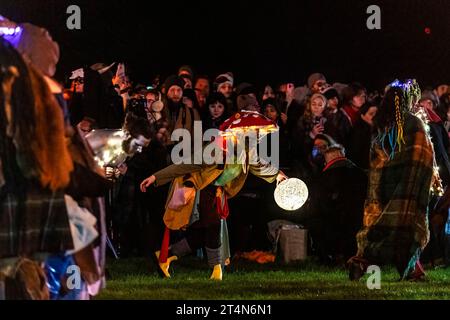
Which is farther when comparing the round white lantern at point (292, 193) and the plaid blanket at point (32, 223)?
the round white lantern at point (292, 193)

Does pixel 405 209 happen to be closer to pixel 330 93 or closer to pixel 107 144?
pixel 330 93

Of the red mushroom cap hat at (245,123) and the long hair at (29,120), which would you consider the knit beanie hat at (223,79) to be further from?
the long hair at (29,120)

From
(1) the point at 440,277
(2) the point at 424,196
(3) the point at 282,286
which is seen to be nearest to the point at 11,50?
(3) the point at 282,286

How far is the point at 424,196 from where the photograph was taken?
10.6m

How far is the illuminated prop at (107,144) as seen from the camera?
8.41m

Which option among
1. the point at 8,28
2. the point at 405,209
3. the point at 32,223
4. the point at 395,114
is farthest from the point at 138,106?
the point at 32,223

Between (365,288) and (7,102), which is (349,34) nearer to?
(365,288)

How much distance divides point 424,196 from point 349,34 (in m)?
5.18

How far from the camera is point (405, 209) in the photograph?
418 inches

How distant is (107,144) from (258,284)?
116 inches

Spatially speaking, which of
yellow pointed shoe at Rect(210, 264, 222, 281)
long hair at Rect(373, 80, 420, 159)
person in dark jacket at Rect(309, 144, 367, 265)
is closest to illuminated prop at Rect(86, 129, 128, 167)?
yellow pointed shoe at Rect(210, 264, 222, 281)

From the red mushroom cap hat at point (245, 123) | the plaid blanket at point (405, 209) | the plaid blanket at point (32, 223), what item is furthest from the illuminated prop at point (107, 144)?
the plaid blanket at point (405, 209)

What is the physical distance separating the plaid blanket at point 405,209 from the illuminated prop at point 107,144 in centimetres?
327

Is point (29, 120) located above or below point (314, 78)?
below
